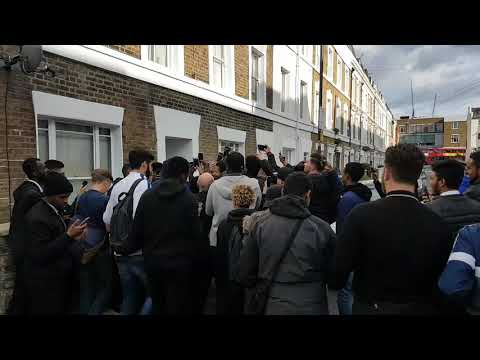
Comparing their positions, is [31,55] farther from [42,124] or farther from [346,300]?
[346,300]

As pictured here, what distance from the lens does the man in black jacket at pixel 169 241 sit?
2.96 m

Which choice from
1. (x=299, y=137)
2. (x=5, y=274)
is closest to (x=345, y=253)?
(x=5, y=274)

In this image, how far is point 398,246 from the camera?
1845 millimetres

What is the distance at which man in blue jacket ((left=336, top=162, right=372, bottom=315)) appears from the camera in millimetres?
3559

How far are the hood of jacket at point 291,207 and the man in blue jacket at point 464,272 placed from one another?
35.1 inches

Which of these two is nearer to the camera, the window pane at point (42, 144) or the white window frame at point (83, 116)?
the white window frame at point (83, 116)

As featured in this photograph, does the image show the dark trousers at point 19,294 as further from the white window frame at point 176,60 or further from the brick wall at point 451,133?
the brick wall at point 451,133

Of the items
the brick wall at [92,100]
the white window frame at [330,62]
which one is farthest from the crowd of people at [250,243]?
the white window frame at [330,62]

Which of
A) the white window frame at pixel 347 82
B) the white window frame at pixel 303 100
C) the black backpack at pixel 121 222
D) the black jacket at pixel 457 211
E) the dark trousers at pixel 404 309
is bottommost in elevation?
the dark trousers at pixel 404 309

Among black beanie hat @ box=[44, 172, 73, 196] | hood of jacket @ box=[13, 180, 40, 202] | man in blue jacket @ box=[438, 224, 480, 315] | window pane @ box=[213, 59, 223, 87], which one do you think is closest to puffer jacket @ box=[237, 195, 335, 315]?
man in blue jacket @ box=[438, 224, 480, 315]

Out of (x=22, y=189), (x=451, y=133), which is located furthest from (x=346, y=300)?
(x=451, y=133)
